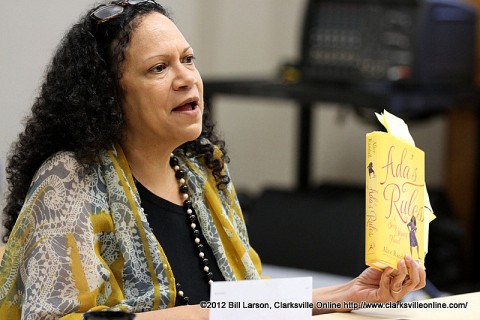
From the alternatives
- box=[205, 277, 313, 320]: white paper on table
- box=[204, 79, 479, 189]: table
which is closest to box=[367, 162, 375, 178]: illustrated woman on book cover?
box=[205, 277, 313, 320]: white paper on table

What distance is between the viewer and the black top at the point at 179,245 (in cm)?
A: 193

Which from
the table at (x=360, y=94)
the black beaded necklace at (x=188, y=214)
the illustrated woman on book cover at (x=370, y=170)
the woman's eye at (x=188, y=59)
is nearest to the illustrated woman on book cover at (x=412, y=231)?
the illustrated woman on book cover at (x=370, y=170)

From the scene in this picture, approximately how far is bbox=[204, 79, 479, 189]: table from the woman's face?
227 centimetres

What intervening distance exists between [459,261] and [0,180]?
237cm

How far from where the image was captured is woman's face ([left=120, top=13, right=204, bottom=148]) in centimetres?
189

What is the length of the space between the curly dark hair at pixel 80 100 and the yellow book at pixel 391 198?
0.50 m

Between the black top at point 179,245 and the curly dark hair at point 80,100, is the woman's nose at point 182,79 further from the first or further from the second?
the black top at point 179,245

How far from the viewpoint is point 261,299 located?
167 centimetres

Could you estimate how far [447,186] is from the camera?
520 cm

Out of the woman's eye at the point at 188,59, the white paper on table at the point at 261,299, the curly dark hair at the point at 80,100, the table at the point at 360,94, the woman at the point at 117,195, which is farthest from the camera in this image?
the table at the point at 360,94

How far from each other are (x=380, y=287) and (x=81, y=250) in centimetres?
59

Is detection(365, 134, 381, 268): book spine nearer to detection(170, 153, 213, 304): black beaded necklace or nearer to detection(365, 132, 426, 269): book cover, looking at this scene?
detection(365, 132, 426, 269): book cover

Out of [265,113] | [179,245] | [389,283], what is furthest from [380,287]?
[265,113]

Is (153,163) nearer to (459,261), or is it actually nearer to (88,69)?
(88,69)
